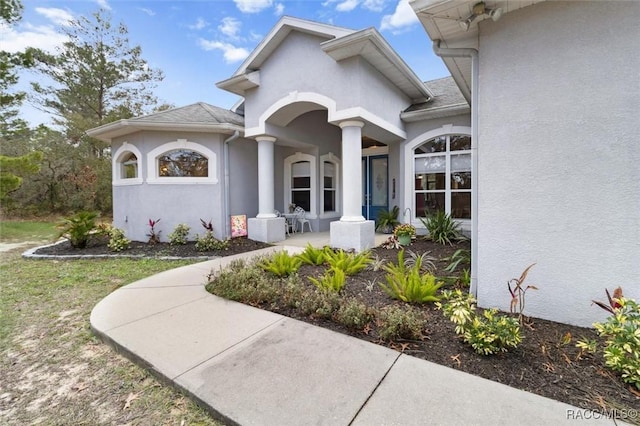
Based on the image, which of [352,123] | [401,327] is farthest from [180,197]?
[401,327]

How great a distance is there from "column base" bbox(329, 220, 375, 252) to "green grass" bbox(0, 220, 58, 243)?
11071 mm

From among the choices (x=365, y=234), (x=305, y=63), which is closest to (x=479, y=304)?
(x=365, y=234)

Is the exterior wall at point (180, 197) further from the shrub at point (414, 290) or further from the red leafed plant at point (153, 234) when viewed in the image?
the shrub at point (414, 290)

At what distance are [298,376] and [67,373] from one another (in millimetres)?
2185

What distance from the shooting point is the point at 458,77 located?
5.61 m

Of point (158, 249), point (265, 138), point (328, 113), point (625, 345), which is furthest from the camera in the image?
point (265, 138)

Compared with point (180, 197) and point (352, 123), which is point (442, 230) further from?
point (180, 197)

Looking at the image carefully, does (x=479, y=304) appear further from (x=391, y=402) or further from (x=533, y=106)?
(x=533, y=106)

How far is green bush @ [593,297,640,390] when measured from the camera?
84.3 inches

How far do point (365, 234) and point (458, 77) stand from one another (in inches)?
149

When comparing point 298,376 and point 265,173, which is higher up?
point 265,173

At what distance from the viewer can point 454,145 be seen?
8117 mm

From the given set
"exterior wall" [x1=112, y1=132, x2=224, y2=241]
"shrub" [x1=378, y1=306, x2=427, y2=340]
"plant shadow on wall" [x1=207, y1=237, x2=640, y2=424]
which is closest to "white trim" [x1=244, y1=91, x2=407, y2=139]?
"exterior wall" [x1=112, y1=132, x2=224, y2=241]

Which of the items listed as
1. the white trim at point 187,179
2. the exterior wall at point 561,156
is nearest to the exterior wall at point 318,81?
the white trim at point 187,179
